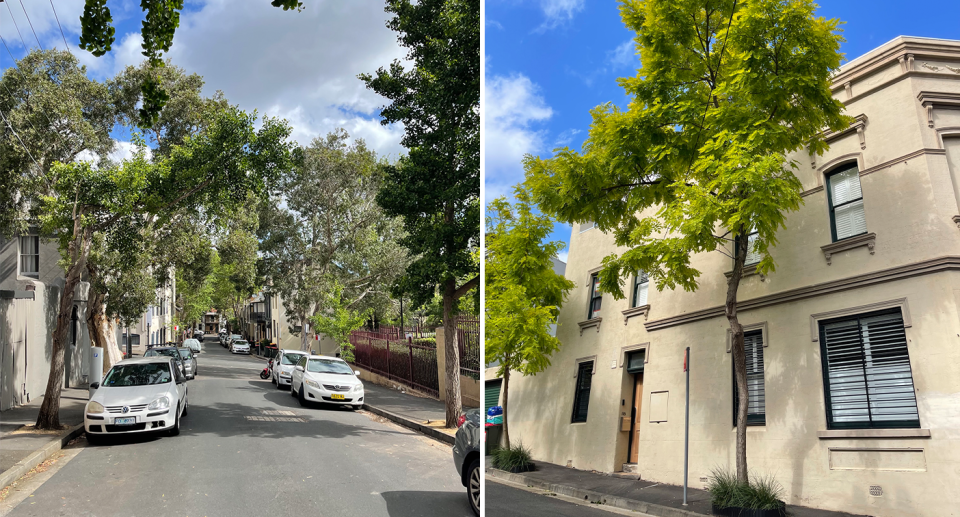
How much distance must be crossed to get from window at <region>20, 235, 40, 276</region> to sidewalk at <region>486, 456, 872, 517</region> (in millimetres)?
29009

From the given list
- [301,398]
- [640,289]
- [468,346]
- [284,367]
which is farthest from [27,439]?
[284,367]

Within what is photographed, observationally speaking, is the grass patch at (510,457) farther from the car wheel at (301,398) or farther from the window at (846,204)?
the car wheel at (301,398)

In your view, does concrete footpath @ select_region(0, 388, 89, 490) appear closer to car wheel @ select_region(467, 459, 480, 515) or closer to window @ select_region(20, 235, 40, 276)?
car wheel @ select_region(467, 459, 480, 515)

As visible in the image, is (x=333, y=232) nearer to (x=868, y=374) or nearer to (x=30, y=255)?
(x=30, y=255)

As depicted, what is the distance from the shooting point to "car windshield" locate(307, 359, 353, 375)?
20.0 m

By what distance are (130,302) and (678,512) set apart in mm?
26973

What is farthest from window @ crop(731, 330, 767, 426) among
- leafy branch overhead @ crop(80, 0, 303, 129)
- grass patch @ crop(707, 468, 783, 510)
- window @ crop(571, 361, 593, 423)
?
leafy branch overhead @ crop(80, 0, 303, 129)

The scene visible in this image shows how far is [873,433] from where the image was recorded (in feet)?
7.46

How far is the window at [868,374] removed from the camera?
2232 mm

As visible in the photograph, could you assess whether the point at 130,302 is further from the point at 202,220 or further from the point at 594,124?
the point at 594,124

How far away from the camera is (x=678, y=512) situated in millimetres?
3893

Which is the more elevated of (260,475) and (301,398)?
(260,475)

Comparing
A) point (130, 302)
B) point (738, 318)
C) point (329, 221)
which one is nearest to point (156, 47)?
point (738, 318)

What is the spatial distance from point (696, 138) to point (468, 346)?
11.2 m
